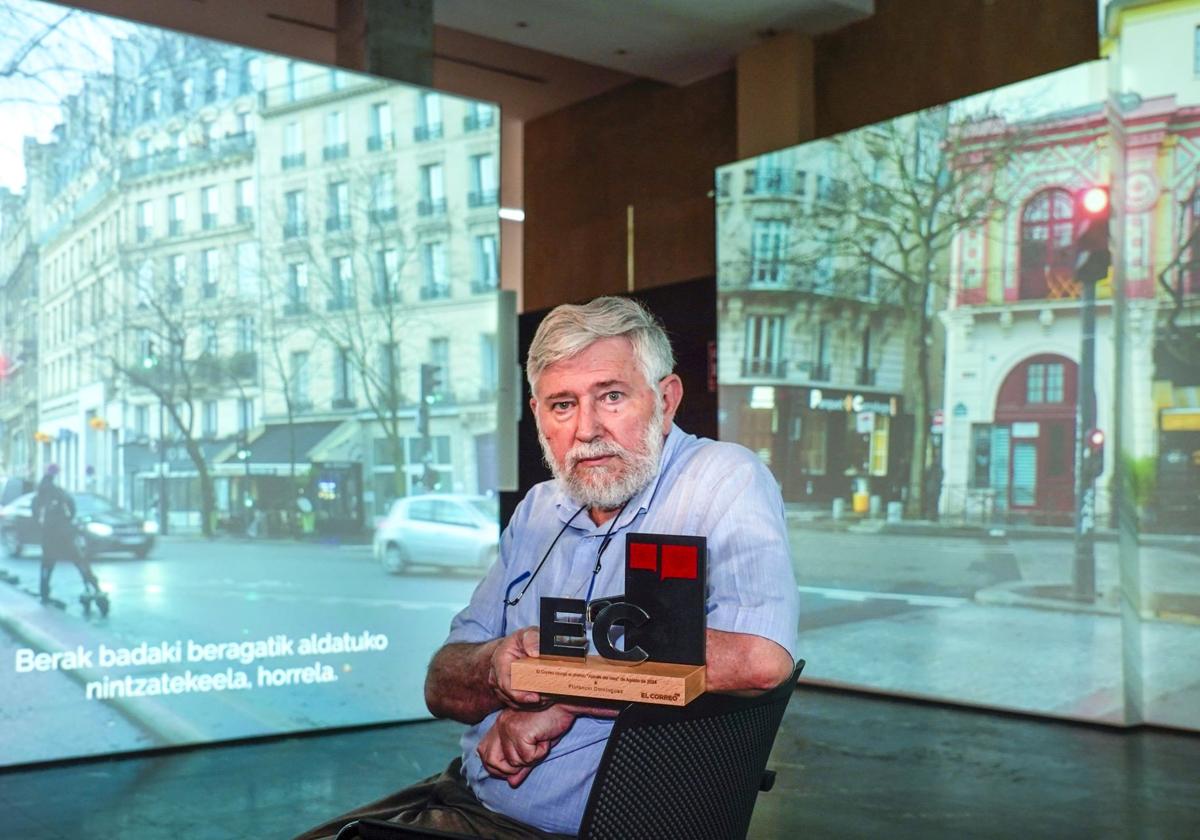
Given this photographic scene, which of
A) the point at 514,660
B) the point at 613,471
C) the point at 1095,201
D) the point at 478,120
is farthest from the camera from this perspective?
the point at 1095,201

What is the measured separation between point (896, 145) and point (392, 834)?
19.2 ft

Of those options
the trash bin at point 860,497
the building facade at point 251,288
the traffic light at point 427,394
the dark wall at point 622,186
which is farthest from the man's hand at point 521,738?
the dark wall at point 622,186

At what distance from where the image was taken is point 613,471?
1.57 metres

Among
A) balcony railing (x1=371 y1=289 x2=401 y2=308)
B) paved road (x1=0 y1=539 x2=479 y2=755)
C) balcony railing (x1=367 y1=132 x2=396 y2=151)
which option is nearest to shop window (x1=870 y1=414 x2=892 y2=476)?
paved road (x1=0 y1=539 x2=479 y2=755)

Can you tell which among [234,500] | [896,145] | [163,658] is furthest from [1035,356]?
[163,658]

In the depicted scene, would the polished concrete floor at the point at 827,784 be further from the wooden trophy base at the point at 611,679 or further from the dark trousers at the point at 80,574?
the wooden trophy base at the point at 611,679

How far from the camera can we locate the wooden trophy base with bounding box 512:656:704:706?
1.19 metres

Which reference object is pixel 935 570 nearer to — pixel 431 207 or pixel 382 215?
pixel 431 207

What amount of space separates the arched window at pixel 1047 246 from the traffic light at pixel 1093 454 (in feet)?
2.10

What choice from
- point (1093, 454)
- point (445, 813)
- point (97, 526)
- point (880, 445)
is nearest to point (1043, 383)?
point (1093, 454)

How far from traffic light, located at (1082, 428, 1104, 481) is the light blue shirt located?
4515 millimetres

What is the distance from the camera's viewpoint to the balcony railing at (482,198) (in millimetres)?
5523

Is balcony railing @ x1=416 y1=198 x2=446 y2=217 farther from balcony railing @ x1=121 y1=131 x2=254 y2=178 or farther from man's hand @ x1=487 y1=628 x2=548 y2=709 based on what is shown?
man's hand @ x1=487 y1=628 x2=548 y2=709

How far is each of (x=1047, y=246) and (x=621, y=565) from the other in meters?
4.82
